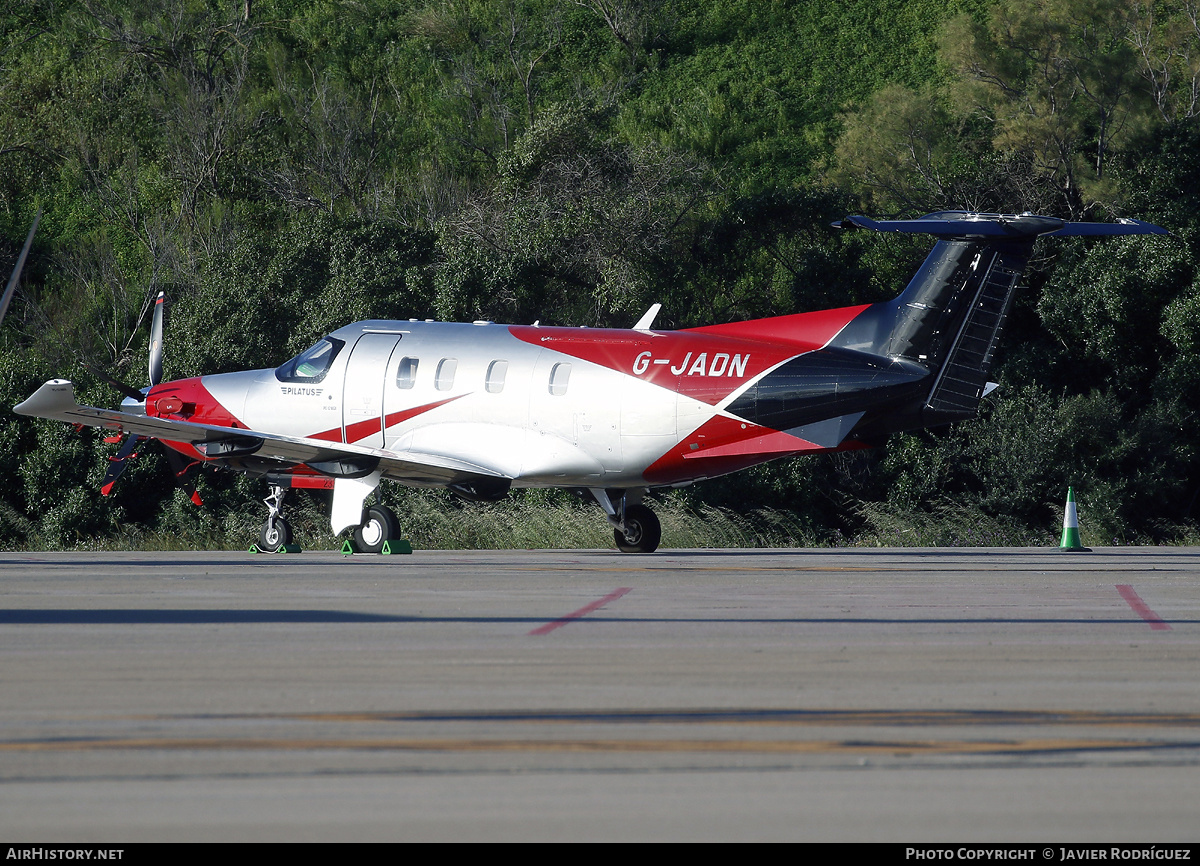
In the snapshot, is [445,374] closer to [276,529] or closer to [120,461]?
[276,529]

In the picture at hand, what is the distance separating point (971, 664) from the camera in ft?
27.9

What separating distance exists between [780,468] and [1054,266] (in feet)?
29.4

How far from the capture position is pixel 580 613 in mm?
11336

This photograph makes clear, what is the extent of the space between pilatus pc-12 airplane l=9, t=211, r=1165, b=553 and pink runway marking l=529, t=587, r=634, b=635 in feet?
19.2

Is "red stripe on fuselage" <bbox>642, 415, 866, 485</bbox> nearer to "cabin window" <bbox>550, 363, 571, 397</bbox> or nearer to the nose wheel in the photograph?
"cabin window" <bbox>550, 363, 571, 397</bbox>

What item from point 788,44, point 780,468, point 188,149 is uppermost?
point 788,44

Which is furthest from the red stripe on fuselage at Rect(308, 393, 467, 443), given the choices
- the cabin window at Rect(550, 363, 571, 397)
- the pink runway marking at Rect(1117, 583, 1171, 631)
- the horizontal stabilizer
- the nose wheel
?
the pink runway marking at Rect(1117, 583, 1171, 631)

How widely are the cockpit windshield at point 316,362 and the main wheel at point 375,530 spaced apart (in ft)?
7.72

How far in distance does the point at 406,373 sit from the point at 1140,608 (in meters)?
12.2

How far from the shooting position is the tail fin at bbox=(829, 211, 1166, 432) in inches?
735

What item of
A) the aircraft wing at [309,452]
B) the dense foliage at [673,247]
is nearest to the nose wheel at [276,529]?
the aircraft wing at [309,452]
